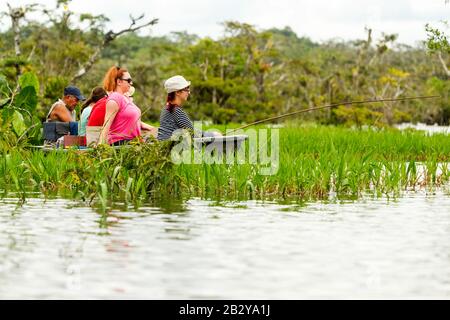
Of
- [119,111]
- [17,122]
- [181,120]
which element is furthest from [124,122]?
[17,122]

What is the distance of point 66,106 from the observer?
13328 millimetres

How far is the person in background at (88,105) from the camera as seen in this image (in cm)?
1198

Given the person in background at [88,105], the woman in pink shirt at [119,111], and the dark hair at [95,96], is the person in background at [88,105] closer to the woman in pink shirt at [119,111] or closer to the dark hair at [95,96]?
the dark hair at [95,96]

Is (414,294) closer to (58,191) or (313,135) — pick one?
(58,191)

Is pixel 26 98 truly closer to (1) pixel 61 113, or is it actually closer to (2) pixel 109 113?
(1) pixel 61 113

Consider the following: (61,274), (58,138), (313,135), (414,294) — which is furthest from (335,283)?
(313,135)

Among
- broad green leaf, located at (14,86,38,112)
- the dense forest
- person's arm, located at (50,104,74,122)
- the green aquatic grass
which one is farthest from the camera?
the dense forest

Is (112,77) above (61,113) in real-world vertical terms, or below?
above

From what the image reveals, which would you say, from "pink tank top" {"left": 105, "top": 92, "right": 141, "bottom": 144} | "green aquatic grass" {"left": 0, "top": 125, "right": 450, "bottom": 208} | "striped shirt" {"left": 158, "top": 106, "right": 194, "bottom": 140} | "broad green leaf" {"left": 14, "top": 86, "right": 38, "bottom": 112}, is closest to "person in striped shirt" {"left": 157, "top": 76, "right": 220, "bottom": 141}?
"striped shirt" {"left": 158, "top": 106, "right": 194, "bottom": 140}

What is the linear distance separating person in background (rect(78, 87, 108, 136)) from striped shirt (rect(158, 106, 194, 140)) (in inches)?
48.4

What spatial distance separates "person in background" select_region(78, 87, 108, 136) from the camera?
12.0 m

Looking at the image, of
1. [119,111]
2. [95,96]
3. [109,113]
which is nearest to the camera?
[109,113]

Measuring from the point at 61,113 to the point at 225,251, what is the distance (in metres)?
7.01

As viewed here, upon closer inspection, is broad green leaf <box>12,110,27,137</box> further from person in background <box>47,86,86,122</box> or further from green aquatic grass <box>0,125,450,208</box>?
green aquatic grass <box>0,125,450,208</box>
